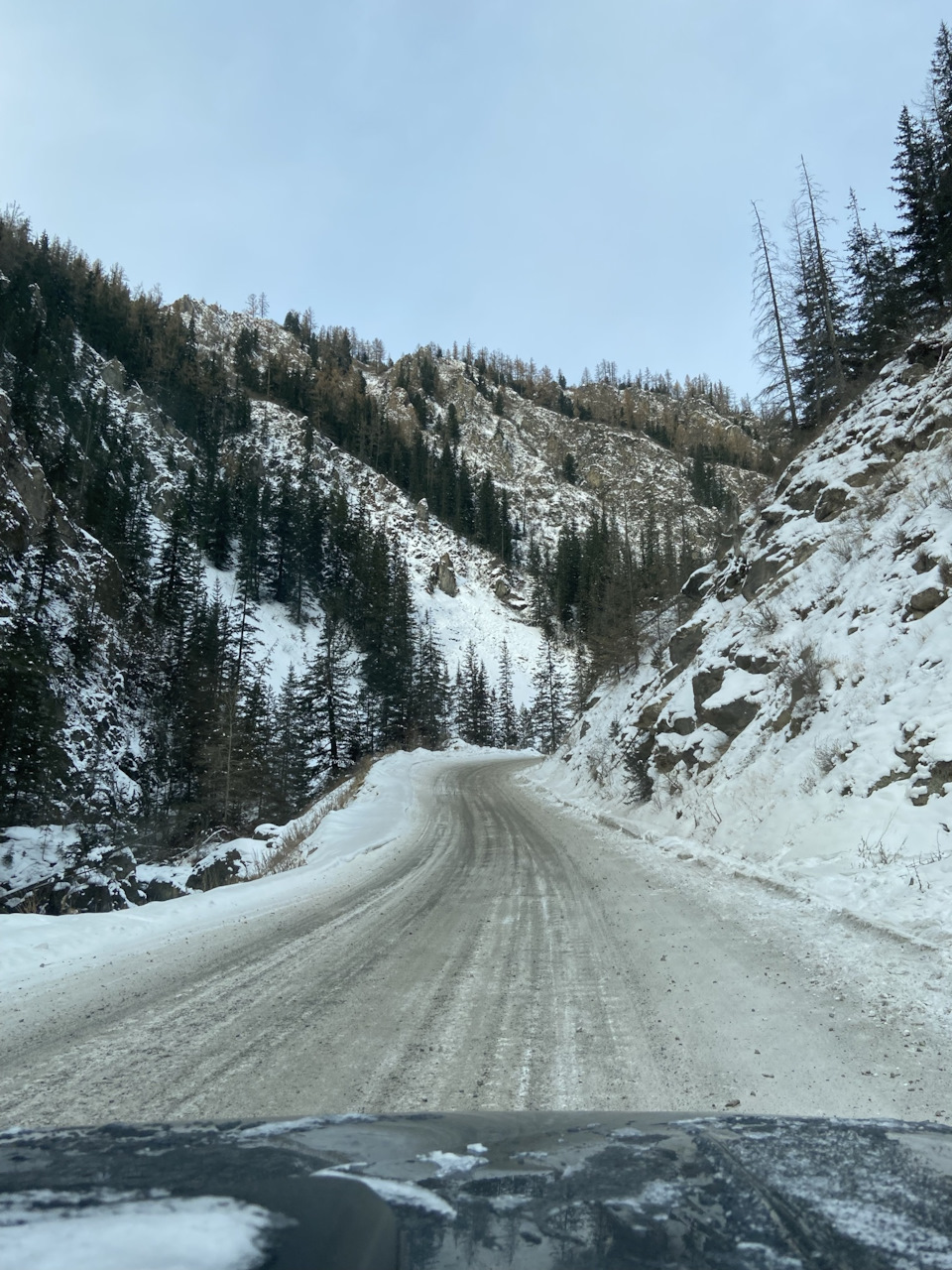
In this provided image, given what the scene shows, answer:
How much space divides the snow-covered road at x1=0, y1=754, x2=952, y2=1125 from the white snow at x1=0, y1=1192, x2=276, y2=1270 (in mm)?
1816

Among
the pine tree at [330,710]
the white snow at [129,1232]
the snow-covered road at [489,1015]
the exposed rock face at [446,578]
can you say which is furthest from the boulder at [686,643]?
the exposed rock face at [446,578]

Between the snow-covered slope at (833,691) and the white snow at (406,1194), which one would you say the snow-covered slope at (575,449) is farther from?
the white snow at (406,1194)

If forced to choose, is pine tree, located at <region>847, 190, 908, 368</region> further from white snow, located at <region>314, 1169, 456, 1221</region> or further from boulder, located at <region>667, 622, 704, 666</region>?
white snow, located at <region>314, 1169, 456, 1221</region>

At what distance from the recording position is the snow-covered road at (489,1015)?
305 cm

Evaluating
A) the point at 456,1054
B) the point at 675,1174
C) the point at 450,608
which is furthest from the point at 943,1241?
the point at 450,608

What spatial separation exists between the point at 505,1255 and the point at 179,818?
35.2m

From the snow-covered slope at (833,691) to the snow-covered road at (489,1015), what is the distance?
109 centimetres

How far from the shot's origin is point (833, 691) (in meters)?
10.4

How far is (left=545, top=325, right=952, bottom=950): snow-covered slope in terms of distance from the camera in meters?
7.03

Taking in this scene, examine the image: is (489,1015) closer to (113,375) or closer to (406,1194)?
(406,1194)

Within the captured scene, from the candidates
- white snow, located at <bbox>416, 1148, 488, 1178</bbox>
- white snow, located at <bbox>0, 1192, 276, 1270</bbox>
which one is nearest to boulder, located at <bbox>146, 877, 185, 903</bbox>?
white snow, located at <bbox>416, 1148, 488, 1178</bbox>

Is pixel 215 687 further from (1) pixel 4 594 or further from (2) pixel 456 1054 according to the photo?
(2) pixel 456 1054

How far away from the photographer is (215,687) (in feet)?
128

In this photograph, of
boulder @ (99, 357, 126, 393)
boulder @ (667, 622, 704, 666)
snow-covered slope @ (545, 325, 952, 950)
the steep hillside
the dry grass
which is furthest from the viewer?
boulder @ (99, 357, 126, 393)
